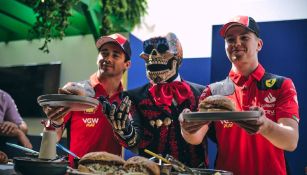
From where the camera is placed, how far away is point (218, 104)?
1.60 metres

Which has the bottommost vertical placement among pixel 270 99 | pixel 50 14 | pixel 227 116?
pixel 227 116

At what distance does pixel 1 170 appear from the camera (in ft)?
4.56

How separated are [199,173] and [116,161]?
0.37 m

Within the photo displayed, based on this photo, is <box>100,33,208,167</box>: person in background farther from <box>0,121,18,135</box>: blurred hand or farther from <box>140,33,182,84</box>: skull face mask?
<box>0,121,18,135</box>: blurred hand

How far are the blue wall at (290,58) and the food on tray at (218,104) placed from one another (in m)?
1.72

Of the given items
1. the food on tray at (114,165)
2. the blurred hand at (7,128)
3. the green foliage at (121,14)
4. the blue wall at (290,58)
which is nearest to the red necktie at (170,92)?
the food on tray at (114,165)

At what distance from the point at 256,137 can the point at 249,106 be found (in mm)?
188

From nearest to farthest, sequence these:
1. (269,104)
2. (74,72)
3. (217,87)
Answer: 1. (269,104)
2. (217,87)
3. (74,72)

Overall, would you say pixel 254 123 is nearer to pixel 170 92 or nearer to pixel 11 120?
pixel 170 92

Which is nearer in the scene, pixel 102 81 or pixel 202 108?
pixel 202 108

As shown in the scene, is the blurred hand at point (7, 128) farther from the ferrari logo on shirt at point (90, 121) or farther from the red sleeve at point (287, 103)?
the red sleeve at point (287, 103)

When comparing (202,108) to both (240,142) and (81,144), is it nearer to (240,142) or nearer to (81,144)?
(240,142)

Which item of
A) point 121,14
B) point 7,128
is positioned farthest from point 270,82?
point 121,14

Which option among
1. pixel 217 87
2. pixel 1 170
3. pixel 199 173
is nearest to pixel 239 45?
pixel 217 87
